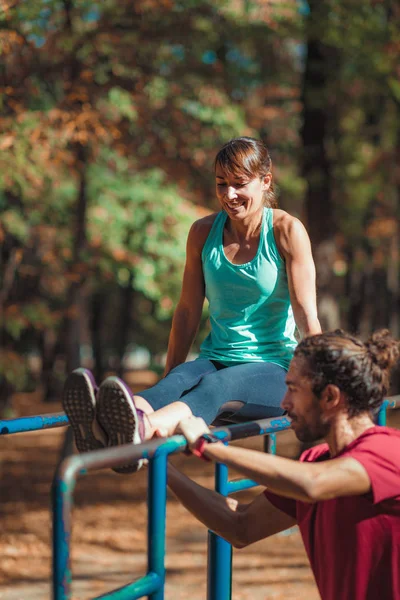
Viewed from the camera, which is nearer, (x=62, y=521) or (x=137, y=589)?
(x=62, y=521)

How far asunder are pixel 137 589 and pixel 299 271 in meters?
1.26

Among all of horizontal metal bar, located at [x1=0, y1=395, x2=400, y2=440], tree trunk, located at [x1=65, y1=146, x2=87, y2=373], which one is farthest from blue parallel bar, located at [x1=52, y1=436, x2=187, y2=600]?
tree trunk, located at [x1=65, y1=146, x2=87, y2=373]

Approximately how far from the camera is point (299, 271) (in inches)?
109

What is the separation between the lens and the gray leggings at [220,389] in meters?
2.56

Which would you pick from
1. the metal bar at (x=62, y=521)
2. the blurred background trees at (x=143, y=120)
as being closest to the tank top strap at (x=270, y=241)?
the metal bar at (x=62, y=521)

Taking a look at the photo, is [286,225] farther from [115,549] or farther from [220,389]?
[115,549]

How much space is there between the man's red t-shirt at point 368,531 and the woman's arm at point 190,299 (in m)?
1.15

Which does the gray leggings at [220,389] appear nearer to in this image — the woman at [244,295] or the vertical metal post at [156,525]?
the woman at [244,295]

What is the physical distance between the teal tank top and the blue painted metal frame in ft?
1.24

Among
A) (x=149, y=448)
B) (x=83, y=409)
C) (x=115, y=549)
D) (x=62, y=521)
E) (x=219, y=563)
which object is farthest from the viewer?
(x=115, y=549)

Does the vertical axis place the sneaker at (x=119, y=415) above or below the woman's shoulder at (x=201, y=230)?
below

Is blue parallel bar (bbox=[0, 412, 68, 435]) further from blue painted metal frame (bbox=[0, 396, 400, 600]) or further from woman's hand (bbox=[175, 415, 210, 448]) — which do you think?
woman's hand (bbox=[175, 415, 210, 448])

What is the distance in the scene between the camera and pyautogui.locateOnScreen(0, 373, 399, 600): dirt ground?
20.5 feet

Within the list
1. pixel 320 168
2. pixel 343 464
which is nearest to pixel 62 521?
pixel 343 464
